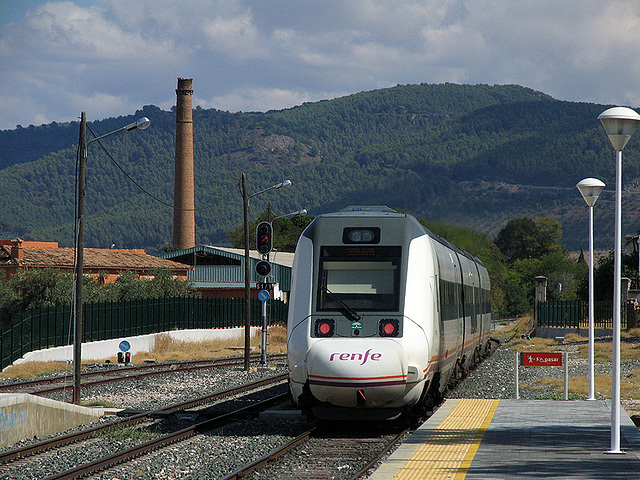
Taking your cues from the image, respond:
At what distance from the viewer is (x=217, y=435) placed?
14977 mm

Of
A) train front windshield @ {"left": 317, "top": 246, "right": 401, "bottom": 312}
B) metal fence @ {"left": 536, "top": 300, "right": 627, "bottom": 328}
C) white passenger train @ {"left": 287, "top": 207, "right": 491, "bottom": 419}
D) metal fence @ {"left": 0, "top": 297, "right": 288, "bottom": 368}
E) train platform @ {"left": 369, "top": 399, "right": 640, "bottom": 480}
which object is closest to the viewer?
train platform @ {"left": 369, "top": 399, "right": 640, "bottom": 480}

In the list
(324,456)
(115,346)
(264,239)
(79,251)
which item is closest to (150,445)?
(324,456)

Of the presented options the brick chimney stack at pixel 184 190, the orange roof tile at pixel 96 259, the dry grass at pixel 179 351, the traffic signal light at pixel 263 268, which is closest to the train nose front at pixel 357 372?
the traffic signal light at pixel 263 268

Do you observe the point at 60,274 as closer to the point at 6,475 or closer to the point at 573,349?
the point at 573,349

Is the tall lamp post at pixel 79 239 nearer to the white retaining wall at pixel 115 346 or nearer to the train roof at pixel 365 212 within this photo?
the train roof at pixel 365 212

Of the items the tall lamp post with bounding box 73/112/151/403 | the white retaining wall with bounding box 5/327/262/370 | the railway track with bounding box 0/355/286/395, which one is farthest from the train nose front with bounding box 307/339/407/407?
the white retaining wall with bounding box 5/327/262/370

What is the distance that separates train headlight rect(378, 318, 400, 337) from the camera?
13.9 meters

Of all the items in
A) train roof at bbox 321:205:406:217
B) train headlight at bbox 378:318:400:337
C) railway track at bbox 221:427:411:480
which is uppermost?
train roof at bbox 321:205:406:217

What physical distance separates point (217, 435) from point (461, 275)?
857 cm

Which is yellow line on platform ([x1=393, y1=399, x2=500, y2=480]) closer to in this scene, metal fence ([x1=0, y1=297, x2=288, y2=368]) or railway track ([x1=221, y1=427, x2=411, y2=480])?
railway track ([x1=221, y1=427, x2=411, y2=480])

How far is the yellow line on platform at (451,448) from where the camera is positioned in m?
10.0

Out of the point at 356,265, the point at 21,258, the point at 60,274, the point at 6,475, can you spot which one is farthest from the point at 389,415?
the point at 21,258

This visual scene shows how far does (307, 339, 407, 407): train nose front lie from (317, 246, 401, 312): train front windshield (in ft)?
2.39

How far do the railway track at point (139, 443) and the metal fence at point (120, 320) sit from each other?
515 inches
